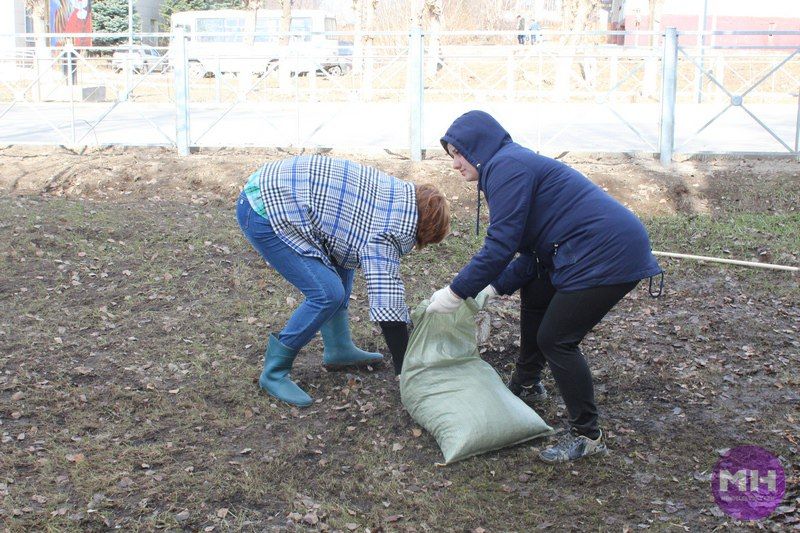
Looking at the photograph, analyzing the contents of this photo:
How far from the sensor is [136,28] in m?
34.9

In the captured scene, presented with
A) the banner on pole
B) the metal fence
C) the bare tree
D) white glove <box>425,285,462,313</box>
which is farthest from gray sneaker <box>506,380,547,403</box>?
the banner on pole

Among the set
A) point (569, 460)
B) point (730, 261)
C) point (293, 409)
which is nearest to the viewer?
point (569, 460)

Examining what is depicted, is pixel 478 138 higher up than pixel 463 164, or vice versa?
pixel 478 138

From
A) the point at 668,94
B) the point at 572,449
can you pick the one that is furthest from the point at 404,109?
the point at 572,449

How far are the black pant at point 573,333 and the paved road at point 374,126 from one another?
622cm

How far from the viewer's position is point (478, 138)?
3.26 metres

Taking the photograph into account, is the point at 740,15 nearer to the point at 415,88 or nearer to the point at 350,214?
the point at 415,88

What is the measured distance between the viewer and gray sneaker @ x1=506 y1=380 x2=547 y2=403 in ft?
13.4

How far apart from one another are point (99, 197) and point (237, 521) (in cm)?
632

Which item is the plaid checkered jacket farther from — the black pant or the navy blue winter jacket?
the black pant

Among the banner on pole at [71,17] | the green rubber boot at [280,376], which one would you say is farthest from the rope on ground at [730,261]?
the banner on pole at [71,17]

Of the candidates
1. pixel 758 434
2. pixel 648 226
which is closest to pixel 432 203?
pixel 758 434

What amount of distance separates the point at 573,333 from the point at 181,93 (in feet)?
24.8

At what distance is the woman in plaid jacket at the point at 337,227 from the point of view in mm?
3613
